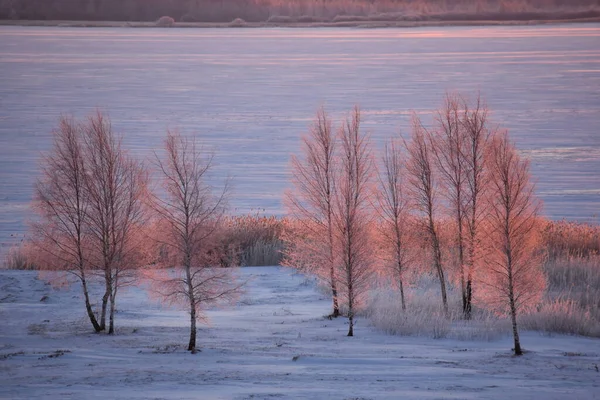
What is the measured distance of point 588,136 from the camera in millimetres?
41562

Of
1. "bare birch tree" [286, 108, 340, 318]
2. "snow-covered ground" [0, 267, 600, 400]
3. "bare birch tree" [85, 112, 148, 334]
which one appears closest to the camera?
"snow-covered ground" [0, 267, 600, 400]

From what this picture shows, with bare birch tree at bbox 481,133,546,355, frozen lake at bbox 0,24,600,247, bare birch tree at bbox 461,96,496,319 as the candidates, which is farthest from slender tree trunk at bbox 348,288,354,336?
frozen lake at bbox 0,24,600,247

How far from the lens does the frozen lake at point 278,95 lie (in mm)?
34125

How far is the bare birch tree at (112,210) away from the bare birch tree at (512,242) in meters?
6.35

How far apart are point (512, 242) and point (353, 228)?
10.9ft

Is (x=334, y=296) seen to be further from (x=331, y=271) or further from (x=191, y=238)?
(x=191, y=238)

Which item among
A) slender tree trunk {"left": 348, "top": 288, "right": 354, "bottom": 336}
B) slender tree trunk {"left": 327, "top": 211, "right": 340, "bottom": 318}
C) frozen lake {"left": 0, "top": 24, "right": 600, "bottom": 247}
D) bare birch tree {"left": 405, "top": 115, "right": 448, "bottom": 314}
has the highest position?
frozen lake {"left": 0, "top": 24, "right": 600, "bottom": 247}

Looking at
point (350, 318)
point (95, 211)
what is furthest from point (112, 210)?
point (350, 318)

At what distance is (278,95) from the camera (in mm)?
61094

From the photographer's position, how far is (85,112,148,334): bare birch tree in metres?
16.5

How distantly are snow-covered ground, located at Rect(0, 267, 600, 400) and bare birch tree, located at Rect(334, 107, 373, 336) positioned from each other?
83 cm

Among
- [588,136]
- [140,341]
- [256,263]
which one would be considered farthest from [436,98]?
[140,341]

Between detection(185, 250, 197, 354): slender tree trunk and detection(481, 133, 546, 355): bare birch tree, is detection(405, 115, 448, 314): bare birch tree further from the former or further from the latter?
detection(185, 250, 197, 354): slender tree trunk

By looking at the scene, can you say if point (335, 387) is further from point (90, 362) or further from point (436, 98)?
point (436, 98)
